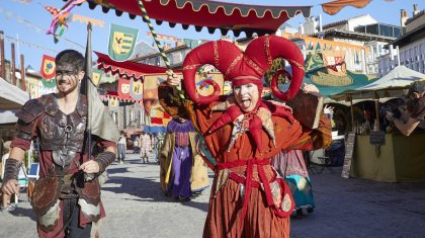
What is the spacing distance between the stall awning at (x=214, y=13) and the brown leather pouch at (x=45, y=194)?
2705mm

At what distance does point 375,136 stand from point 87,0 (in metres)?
7.85

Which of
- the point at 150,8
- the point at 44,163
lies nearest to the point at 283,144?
the point at 44,163

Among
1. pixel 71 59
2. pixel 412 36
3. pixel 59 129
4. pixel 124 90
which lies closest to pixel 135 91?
pixel 124 90

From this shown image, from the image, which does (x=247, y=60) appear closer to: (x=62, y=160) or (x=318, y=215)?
(x=62, y=160)

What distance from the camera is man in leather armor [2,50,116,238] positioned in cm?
326

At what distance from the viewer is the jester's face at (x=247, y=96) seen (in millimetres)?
3320

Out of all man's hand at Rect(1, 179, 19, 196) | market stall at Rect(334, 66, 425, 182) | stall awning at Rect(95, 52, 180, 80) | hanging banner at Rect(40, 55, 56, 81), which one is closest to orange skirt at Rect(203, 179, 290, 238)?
man's hand at Rect(1, 179, 19, 196)

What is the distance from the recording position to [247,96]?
10.9 feet

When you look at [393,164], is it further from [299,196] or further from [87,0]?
[87,0]

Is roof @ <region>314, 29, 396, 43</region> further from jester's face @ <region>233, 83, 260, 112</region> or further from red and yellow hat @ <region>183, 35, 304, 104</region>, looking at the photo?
jester's face @ <region>233, 83, 260, 112</region>

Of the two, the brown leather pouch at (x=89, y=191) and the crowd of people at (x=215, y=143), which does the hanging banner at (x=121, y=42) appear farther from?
the brown leather pouch at (x=89, y=191)

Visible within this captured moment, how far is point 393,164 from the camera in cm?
1038

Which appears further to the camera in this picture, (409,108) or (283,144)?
(409,108)

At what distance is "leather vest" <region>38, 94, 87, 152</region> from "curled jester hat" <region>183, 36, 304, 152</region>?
0.89 m
